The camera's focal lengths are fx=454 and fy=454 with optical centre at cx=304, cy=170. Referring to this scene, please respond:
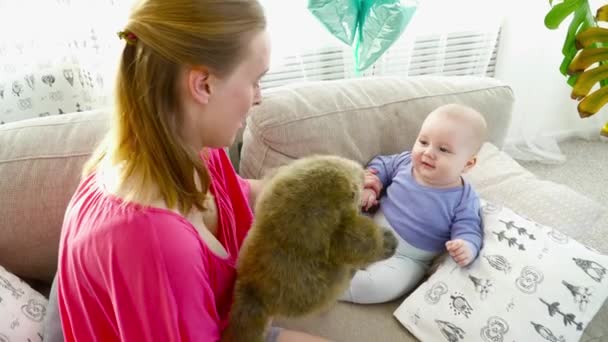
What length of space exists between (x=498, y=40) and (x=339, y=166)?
5.84ft

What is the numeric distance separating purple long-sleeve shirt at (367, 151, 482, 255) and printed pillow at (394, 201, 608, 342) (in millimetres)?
87

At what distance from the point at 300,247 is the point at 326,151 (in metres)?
0.63

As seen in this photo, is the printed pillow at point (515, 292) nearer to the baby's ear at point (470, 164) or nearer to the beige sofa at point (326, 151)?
the beige sofa at point (326, 151)

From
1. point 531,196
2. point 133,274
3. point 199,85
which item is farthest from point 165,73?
point 531,196

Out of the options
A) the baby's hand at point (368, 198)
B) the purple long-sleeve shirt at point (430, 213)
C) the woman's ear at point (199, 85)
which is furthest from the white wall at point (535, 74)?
the woman's ear at point (199, 85)

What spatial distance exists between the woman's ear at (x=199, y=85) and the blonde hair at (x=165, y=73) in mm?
14

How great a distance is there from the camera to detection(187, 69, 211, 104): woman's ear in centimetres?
72

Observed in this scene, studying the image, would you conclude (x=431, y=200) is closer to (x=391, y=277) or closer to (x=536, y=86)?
(x=391, y=277)

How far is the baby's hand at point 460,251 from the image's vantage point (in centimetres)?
117

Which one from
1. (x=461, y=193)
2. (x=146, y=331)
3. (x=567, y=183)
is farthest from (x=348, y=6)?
(x=567, y=183)

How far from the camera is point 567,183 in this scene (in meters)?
2.36

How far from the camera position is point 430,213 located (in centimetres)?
132

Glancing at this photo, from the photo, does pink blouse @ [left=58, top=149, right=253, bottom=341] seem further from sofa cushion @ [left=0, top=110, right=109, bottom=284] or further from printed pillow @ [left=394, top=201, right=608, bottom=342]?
printed pillow @ [left=394, top=201, right=608, bottom=342]

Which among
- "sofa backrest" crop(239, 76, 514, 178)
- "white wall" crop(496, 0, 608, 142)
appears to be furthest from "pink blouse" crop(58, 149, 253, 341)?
"white wall" crop(496, 0, 608, 142)
